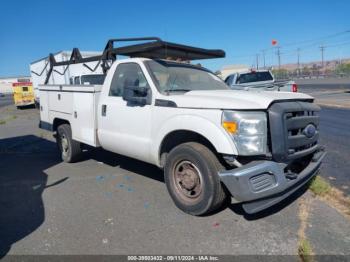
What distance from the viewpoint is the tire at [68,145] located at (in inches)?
256

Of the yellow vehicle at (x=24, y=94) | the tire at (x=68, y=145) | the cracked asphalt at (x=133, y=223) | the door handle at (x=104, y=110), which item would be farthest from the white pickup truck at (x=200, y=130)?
the yellow vehicle at (x=24, y=94)

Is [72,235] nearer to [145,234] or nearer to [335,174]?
[145,234]

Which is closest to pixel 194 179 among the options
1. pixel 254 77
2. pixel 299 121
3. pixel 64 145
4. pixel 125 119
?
pixel 299 121

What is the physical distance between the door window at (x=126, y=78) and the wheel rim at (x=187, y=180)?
1348mm

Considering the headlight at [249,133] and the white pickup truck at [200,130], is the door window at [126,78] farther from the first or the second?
the headlight at [249,133]

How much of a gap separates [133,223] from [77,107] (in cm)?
301

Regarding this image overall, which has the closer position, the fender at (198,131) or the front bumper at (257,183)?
the front bumper at (257,183)

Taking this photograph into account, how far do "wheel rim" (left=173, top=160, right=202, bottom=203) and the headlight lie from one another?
69 cm

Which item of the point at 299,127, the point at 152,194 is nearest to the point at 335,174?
the point at 299,127

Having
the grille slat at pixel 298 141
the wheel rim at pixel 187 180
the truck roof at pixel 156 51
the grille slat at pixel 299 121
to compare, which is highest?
the truck roof at pixel 156 51

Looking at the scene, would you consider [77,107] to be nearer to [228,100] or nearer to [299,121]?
[228,100]

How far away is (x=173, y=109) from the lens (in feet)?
13.7

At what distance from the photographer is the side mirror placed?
4484mm

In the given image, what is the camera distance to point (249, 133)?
3.48 m
